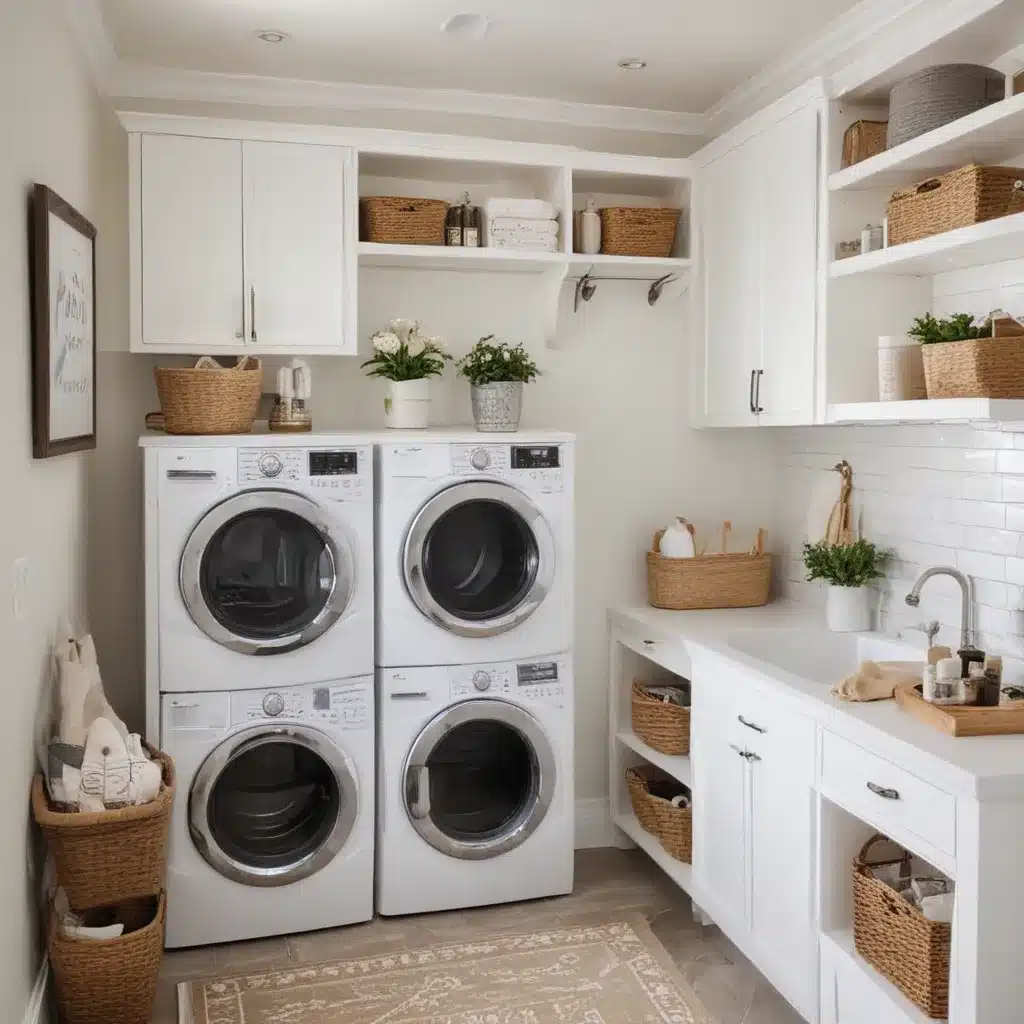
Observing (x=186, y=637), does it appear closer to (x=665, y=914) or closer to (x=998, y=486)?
(x=665, y=914)

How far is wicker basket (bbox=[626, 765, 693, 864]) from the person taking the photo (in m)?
3.42

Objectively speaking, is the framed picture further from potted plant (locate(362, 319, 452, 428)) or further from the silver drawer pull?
the silver drawer pull

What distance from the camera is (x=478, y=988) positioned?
298cm

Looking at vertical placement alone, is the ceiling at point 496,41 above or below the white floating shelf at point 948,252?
above

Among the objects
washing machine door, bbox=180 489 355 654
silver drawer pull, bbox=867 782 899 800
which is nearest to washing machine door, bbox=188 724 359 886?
washing machine door, bbox=180 489 355 654

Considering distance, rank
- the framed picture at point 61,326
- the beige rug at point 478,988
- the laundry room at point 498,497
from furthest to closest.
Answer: the beige rug at point 478,988
the laundry room at point 498,497
the framed picture at point 61,326

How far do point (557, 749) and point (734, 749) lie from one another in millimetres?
715

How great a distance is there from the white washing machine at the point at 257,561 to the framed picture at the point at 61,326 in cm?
27

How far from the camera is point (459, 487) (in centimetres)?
336

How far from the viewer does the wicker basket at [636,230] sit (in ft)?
12.3

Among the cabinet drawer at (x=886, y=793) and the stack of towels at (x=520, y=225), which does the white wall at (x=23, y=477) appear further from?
the cabinet drawer at (x=886, y=793)

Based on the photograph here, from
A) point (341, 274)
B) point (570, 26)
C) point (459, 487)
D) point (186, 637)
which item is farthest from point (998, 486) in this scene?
point (186, 637)

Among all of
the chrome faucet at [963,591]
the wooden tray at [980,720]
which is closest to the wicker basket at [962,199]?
the chrome faucet at [963,591]

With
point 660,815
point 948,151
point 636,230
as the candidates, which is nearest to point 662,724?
point 660,815
